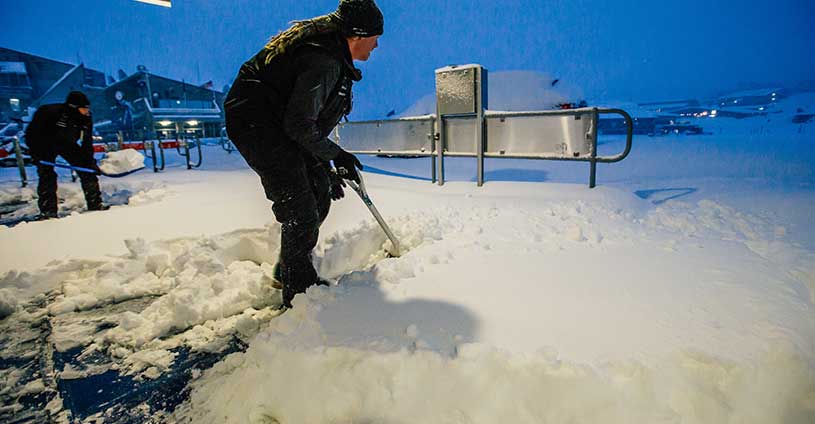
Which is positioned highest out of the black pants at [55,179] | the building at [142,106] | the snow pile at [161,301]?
the building at [142,106]

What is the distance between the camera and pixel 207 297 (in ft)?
7.92

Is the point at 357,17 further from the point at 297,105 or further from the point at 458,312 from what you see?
the point at 458,312

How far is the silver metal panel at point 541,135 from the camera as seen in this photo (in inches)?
196

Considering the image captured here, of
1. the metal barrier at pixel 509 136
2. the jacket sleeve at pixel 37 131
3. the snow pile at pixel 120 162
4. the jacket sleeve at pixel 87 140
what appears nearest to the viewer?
the metal barrier at pixel 509 136

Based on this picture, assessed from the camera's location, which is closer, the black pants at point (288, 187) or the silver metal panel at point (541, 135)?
the black pants at point (288, 187)

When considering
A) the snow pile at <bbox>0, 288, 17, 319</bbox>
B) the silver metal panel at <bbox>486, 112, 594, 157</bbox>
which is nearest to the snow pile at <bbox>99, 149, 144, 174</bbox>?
the snow pile at <bbox>0, 288, 17, 319</bbox>

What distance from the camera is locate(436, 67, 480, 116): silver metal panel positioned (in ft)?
17.7

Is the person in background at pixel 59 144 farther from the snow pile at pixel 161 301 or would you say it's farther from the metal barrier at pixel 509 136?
the metal barrier at pixel 509 136

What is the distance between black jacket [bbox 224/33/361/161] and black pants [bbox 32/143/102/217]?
4637 mm

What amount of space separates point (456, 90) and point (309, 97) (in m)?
3.99

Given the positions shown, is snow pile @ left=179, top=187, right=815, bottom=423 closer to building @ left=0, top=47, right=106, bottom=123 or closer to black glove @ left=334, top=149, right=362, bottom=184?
black glove @ left=334, top=149, right=362, bottom=184

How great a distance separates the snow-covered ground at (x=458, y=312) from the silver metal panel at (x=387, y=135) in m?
2.52

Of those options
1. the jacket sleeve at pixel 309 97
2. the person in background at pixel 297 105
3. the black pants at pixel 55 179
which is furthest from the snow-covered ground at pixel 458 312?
the black pants at pixel 55 179

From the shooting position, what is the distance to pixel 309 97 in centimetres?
194
